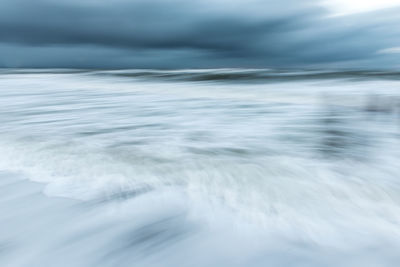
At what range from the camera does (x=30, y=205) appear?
1292 mm

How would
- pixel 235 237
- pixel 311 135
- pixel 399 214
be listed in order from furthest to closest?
pixel 311 135
pixel 399 214
pixel 235 237

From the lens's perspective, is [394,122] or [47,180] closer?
[47,180]

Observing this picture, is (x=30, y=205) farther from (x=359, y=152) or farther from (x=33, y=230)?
(x=359, y=152)

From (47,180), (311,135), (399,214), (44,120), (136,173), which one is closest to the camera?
(399,214)

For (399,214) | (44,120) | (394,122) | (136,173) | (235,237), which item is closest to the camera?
(235,237)

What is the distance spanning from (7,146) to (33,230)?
5.03 feet


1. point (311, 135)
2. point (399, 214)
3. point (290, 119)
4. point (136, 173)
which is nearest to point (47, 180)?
point (136, 173)

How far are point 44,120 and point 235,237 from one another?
3.39 m

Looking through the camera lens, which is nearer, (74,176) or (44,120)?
(74,176)

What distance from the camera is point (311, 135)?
114 inches

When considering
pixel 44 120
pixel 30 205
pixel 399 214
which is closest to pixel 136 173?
pixel 30 205

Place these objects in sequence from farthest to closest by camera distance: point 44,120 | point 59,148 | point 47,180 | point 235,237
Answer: point 44,120 → point 59,148 → point 47,180 → point 235,237

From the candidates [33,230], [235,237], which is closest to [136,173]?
[33,230]

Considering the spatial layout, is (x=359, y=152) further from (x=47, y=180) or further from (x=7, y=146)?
(x=7, y=146)
